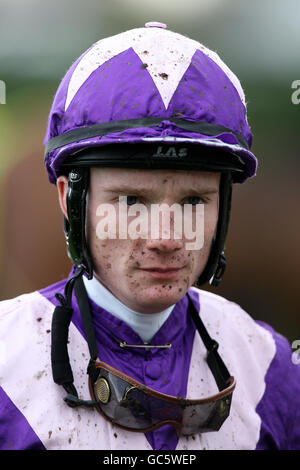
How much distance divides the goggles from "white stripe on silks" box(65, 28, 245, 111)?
73 centimetres

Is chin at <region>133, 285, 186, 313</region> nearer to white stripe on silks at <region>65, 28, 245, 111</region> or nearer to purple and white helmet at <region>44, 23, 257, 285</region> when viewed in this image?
purple and white helmet at <region>44, 23, 257, 285</region>

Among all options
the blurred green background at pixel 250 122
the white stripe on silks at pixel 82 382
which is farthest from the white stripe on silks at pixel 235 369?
the blurred green background at pixel 250 122

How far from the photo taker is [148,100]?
1.69 m

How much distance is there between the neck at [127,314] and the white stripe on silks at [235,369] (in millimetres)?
197

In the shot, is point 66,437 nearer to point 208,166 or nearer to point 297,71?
point 208,166

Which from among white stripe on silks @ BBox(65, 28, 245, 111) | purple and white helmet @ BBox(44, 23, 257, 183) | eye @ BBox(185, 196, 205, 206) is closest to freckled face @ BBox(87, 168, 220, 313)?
eye @ BBox(185, 196, 205, 206)

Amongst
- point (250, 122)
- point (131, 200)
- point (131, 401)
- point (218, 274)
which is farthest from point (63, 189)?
point (250, 122)

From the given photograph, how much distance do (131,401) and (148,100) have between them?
89 cm

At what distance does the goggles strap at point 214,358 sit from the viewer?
197cm

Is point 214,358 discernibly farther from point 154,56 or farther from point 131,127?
point 154,56

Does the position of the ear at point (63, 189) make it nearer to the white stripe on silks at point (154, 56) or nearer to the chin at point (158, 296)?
the white stripe on silks at point (154, 56)

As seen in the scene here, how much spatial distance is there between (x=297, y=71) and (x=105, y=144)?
3.95 meters

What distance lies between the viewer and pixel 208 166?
1.75 metres

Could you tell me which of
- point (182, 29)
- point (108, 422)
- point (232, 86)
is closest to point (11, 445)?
point (108, 422)
